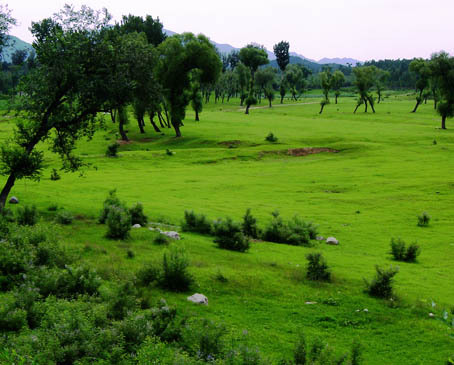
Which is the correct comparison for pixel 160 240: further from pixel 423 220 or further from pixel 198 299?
pixel 423 220

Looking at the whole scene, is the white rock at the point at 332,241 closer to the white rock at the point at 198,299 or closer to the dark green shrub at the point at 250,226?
the dark green shrub at the point at 250,226

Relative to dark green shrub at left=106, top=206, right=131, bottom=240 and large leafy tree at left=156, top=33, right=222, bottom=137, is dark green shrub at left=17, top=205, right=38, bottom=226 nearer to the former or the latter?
dark green shrub at left=106, top=206, right=131, bottom=240

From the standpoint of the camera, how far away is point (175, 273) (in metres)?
12.7

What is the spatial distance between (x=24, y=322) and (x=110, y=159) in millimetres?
40691

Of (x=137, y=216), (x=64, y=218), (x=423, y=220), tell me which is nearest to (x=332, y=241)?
(x=423, y=220)

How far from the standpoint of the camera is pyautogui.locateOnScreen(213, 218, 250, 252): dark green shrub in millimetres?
18062

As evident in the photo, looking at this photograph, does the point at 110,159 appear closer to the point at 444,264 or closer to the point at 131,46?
the point at 131,46

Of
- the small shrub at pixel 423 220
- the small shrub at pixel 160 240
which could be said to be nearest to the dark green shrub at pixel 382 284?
the small shrub at pixel 160 240

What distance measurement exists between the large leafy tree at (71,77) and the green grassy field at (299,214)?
3.78 metres

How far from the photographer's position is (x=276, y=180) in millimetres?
39750

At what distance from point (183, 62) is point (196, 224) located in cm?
4351

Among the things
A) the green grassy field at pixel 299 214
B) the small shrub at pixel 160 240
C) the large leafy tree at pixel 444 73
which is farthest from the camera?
the large leafy tree at pixel 444 73

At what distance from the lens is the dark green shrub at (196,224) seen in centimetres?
2117

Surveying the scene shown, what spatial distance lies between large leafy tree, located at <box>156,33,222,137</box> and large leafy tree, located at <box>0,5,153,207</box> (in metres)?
39.2
